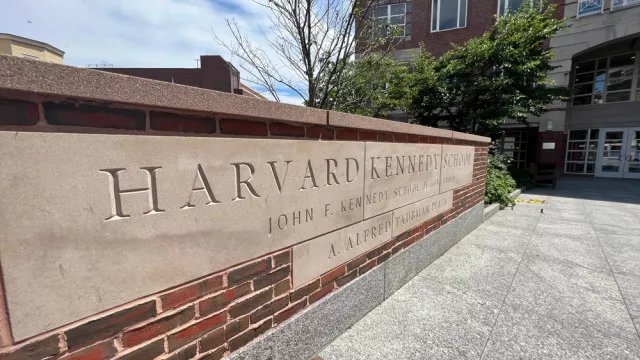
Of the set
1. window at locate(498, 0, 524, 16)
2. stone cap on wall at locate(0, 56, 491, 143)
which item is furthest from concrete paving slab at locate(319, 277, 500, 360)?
window at locate(498, 0, 524, 16)

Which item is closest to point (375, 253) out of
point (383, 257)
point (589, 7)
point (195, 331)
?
point (383, 257)

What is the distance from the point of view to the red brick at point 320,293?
2041 millimetres

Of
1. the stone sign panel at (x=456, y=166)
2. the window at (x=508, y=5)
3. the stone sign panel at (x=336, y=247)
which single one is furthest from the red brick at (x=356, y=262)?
the window at (x=508, y=5)

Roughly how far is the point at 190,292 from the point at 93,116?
86 cm

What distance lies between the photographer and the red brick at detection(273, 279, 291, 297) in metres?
1.78

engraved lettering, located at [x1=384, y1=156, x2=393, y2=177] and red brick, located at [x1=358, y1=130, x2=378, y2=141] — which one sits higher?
red brick, located at [x1=358, y1=130, x2=378, y2=141]

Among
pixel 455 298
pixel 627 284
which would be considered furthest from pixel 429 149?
pixel 627 284

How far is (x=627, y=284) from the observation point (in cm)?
305

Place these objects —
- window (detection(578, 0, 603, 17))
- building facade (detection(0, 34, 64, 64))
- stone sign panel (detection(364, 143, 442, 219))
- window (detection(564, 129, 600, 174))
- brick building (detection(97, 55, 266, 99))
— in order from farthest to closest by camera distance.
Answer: brick building (detection(97, 55, 266, 99))
building facade (detection(0, 34, 64, 64))
window (detection(564, 129, 600, 174))
window (detection(578, 0, 603, 17))
stone sign panel (detection(364, 143, 442, 219))

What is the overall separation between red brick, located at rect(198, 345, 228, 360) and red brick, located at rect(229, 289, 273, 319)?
0.54ft

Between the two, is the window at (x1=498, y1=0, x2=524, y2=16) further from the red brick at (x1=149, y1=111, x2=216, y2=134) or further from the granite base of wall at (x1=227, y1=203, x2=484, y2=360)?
the red brick at (x1=149, y1=111, x2=216, y2=134)

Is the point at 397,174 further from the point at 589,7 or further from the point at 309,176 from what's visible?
the point at 589,7

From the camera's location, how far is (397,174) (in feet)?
8.99

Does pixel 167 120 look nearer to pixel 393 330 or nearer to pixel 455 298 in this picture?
pixel 393 330
